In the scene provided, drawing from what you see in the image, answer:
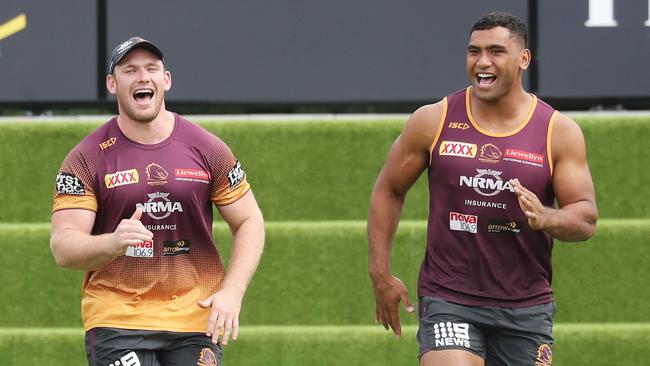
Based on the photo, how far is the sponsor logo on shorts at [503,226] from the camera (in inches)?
214

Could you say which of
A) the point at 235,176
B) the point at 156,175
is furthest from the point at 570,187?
the point at 156,175

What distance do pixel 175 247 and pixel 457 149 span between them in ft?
3.82

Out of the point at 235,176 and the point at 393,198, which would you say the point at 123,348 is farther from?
the point at 393,198

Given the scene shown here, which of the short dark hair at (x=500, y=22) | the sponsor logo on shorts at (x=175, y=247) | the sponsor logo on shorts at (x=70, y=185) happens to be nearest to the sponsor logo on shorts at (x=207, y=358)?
the sponsor logo on shorts at (x=175, y=247)

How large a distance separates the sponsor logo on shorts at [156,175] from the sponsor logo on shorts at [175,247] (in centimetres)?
22

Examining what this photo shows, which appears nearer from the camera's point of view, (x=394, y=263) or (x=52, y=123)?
(x=394, y=263)

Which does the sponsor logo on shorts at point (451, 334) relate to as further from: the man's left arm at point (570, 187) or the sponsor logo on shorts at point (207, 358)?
the sponsor logo on shorts at point (207, 358)

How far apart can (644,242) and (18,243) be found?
3.42 meters

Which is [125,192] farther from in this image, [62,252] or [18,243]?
[18,243]

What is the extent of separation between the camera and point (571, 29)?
28.3ft

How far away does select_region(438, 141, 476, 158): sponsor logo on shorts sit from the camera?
18.0 feet

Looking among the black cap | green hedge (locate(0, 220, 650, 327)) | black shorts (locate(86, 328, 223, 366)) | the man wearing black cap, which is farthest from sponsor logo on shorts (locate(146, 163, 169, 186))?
green hedge (locate(0, 220, 650, 327))

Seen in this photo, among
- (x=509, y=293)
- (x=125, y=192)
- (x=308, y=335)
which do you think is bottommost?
(x=308, y=335)

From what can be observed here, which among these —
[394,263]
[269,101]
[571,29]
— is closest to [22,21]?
[269,101]
